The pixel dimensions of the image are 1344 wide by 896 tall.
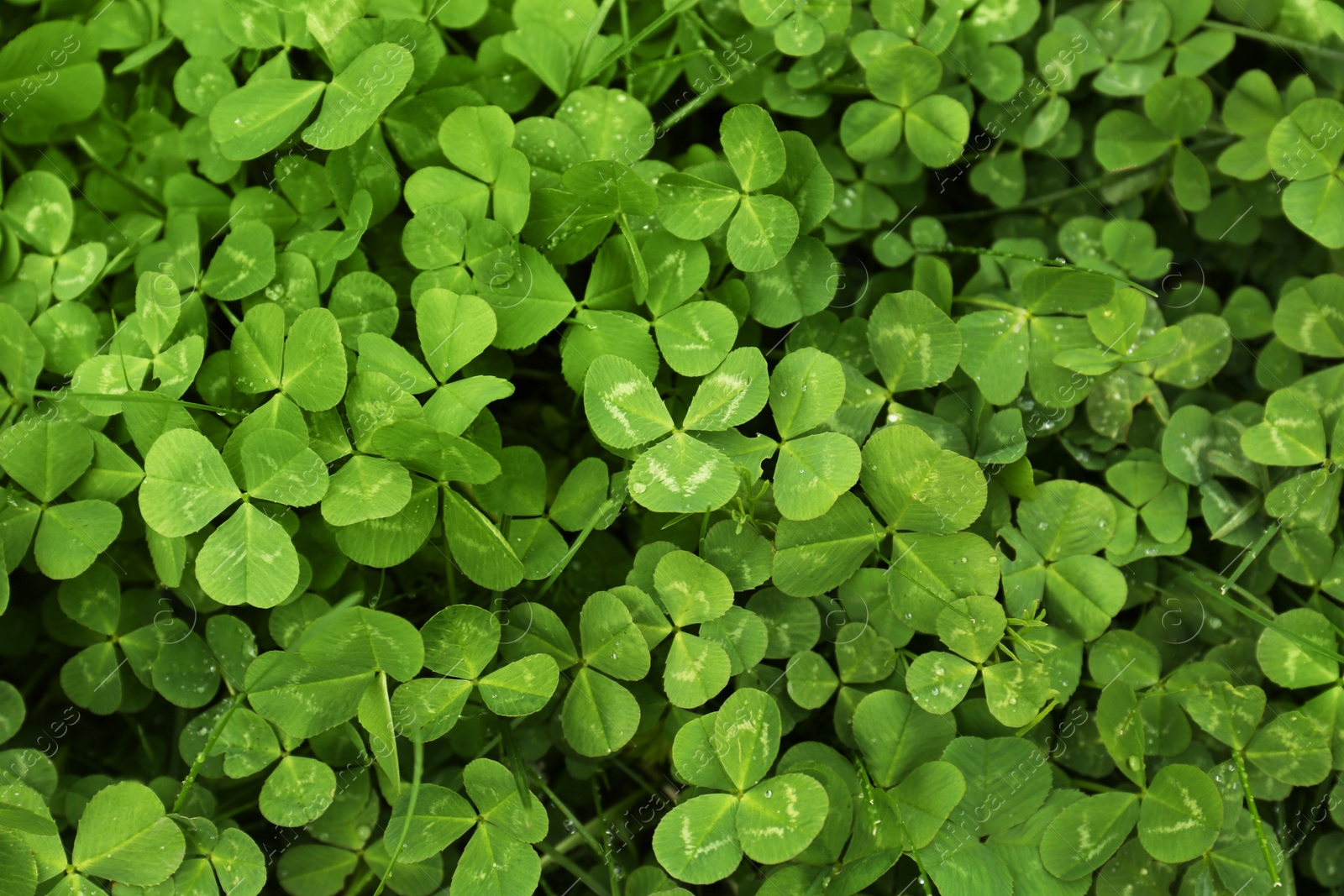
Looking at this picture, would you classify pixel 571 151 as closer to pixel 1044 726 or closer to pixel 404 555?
pixel 404 555

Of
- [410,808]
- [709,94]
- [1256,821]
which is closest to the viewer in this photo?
[410,808]

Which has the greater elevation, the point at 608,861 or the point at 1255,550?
the point at 1255,550

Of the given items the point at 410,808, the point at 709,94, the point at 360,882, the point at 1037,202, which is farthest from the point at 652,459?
the point at 1037,202

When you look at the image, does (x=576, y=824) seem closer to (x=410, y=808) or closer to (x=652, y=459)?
(x=410, y=808)

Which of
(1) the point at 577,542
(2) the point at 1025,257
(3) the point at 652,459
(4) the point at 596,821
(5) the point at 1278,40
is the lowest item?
(4) the point at 596,821

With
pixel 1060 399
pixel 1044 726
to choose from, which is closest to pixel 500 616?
pixel 1044 726

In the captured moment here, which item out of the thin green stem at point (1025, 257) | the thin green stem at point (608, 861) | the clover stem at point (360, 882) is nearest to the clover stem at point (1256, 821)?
the thin green stem at point (1025, 257)

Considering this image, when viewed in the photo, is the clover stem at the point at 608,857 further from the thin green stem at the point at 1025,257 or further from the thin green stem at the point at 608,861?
the thin green stem at the point at 1025,257

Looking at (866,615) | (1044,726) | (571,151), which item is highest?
(571,151)
